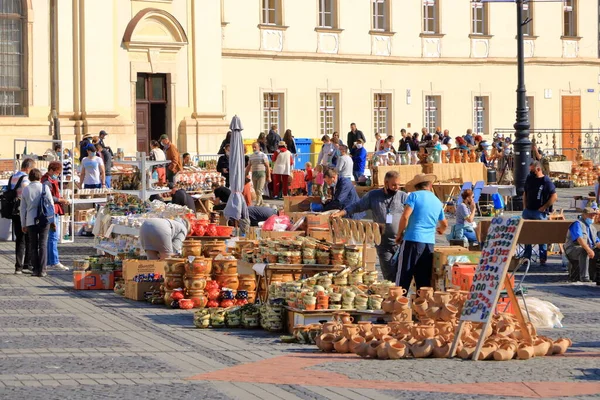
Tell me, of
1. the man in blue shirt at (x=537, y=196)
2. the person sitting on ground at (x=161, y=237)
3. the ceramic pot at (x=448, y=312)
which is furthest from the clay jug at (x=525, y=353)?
the man in blue shirt at (x=537, y=196)

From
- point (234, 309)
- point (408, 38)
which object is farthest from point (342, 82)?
point (234, 309)

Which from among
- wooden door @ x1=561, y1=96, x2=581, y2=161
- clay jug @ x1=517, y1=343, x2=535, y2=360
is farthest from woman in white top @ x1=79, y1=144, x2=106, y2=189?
wooden door @ x1=561, y1=96, x2=581, y2=161

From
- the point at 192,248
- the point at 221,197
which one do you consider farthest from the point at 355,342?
the point at 221,197

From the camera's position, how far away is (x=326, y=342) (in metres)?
13.3

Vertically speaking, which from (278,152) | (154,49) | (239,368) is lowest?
(239,368)

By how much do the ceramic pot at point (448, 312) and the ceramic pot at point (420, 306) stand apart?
0.81ft

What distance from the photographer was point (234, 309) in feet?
51.2

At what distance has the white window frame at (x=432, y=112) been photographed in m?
49.5

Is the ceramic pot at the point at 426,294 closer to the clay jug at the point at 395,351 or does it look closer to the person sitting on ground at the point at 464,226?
the clay jug at the point at 395,351

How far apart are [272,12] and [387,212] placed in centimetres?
2878

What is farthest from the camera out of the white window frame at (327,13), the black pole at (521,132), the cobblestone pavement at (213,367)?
the white window frame at (327,13)

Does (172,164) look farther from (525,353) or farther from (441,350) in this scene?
(525,353)

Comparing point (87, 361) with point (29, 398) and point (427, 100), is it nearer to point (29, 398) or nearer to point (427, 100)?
point (29, 398)

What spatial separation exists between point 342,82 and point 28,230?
2744cm
